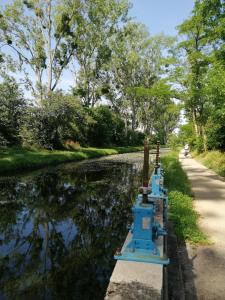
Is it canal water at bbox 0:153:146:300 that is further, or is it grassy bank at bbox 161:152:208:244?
grassy bank at bbox 161:152:208:244

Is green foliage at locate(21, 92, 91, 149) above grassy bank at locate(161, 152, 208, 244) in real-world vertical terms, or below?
above

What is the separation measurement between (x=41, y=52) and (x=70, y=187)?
80.1 feet

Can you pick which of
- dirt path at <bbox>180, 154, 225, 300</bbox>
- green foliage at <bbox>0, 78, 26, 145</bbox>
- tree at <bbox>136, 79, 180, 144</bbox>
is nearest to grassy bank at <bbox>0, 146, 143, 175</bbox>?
green foliage at <bbox>0, 78, 26, 145</bbox>

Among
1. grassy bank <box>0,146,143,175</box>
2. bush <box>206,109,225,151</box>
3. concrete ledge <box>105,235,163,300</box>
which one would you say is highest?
bush <box>206,109,225,151</box>

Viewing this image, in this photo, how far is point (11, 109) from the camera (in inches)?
1034

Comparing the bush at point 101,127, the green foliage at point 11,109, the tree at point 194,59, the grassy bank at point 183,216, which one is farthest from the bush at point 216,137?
the bush at point 101,127

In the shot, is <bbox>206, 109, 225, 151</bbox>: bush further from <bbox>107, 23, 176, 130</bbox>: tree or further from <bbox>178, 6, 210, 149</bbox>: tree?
<bbox>107, 23, 176, 130</bbox>: tree

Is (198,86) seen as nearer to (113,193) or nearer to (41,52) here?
(113,193)

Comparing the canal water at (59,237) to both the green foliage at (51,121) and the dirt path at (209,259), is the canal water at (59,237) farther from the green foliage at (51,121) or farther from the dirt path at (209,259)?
the green foliage at (51,121)

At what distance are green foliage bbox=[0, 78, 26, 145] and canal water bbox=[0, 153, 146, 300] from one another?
1159cm

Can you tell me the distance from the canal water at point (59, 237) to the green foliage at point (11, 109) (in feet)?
38.0

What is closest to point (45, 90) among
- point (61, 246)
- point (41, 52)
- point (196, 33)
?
point (41, 52)

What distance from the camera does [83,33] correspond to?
3612cm

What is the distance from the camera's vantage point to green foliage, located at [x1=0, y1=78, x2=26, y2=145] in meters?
24.9
